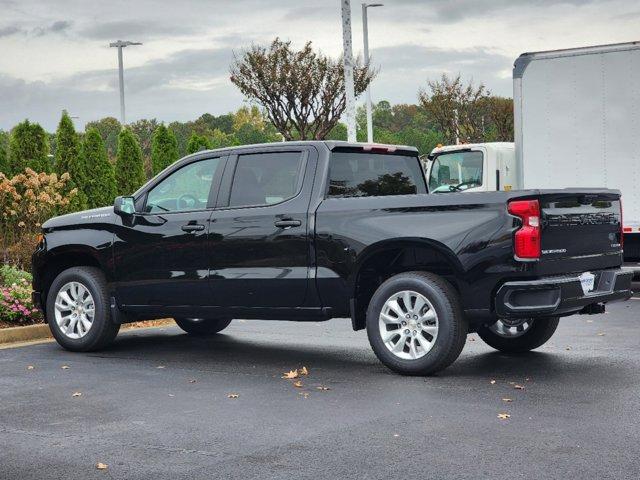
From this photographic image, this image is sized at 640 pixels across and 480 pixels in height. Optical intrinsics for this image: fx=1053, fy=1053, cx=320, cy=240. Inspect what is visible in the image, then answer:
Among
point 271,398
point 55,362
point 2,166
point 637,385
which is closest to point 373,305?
point 271,398

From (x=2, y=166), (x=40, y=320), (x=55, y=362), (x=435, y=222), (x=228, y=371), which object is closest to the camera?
(x=435, y=222)

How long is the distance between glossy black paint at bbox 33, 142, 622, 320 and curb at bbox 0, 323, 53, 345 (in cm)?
136

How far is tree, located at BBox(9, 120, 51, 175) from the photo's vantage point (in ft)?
79.7

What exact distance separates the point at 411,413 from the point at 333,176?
2.87 metres

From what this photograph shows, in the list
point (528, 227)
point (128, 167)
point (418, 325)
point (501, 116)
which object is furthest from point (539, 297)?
point (501, 116)

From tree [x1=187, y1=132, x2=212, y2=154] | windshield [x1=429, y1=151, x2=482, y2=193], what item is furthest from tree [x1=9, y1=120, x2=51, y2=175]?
windshield [x1=429, y1=151, x2=482, y2=193]

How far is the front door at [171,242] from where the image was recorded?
984 cm

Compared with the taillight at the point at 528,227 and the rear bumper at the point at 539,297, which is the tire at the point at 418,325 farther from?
the taillight at the point at 528,227

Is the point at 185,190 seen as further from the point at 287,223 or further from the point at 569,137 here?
the point at 569,137

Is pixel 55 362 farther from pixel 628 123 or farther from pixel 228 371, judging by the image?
pixel 628 123

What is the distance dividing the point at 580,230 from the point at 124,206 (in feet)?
14.3

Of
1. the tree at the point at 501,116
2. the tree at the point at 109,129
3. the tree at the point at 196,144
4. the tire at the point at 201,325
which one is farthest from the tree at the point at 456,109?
the tree at the point at 109,129

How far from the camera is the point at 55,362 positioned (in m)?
10.0

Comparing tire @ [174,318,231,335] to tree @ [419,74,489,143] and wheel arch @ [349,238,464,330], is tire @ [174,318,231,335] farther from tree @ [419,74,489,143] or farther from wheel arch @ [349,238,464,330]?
tree @ [419,74,489,143]
